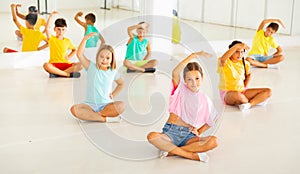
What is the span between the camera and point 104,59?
15.7 feet

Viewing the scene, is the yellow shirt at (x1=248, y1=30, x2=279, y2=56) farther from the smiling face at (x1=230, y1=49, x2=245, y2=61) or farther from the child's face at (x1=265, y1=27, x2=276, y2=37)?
the smiling face at (x1=230, y1=49, x2=245, y2=61)

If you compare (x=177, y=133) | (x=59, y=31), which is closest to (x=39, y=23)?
(x=59, y=31)

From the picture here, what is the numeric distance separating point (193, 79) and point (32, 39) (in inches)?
169

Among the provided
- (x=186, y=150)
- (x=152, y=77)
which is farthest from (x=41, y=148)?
(x=152, y=77)

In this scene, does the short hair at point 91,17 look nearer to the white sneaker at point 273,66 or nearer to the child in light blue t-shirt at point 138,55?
the child in light blue t-shirt at point 138,55

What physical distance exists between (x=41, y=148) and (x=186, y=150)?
121 centimetres

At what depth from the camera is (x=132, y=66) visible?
7.35 meters

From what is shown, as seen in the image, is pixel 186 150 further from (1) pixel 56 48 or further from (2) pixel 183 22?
(2) pixel 183 22

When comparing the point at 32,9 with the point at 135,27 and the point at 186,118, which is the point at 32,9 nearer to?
the point at 135,27

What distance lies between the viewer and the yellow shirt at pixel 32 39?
7.59 meters

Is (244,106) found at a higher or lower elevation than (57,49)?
lower

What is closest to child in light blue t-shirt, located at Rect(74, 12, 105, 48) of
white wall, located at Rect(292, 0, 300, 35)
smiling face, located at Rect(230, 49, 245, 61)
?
smiling face, located at Rect(230, 49, 245, 61)

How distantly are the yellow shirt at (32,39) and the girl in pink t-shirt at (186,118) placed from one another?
409 cm

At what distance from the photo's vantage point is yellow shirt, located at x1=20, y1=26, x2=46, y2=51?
7.59 m
